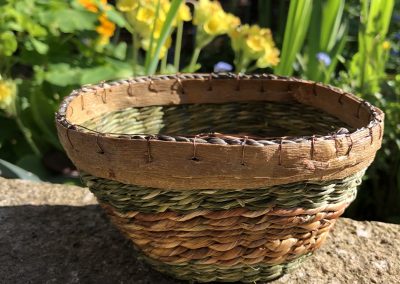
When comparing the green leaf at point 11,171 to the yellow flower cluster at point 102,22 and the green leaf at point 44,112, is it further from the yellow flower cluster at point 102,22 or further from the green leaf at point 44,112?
the yellow flower cluster at point 102,22

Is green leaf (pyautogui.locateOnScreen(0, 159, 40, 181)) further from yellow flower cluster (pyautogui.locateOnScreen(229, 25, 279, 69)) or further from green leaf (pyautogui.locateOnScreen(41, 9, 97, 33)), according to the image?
yellow flower cluster (pyautogui.locateOnScreen(229, 25, 279, 69))

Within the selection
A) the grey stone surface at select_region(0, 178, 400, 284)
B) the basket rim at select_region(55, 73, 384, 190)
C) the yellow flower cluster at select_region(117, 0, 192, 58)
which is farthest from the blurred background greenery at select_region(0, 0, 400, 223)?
the basket rim at select_region(55, 73, 384, 190)

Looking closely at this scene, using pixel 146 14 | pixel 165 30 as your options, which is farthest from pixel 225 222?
pixel 146 14

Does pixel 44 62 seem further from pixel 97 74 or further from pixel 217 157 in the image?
pixel 217 157

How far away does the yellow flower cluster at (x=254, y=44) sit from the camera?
6.07 ft

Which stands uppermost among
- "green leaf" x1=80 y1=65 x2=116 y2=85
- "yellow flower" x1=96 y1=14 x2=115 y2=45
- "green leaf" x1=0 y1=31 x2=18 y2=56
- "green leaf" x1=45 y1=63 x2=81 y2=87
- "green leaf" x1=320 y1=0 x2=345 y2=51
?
"green leaf" x1=320 y1=0 x2=345 y2=51

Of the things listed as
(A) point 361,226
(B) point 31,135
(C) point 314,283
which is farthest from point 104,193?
(B) point 31,135

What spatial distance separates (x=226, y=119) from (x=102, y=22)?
83cm

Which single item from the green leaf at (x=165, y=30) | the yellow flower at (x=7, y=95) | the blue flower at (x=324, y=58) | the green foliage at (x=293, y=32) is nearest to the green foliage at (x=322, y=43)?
the blue flower at (x=324, y=58)

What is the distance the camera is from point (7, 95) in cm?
181

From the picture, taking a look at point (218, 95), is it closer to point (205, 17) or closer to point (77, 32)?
point (205, 17)

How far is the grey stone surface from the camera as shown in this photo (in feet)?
3.98

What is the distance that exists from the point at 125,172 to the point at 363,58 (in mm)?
1248

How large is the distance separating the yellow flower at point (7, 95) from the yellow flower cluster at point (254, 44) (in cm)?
73
